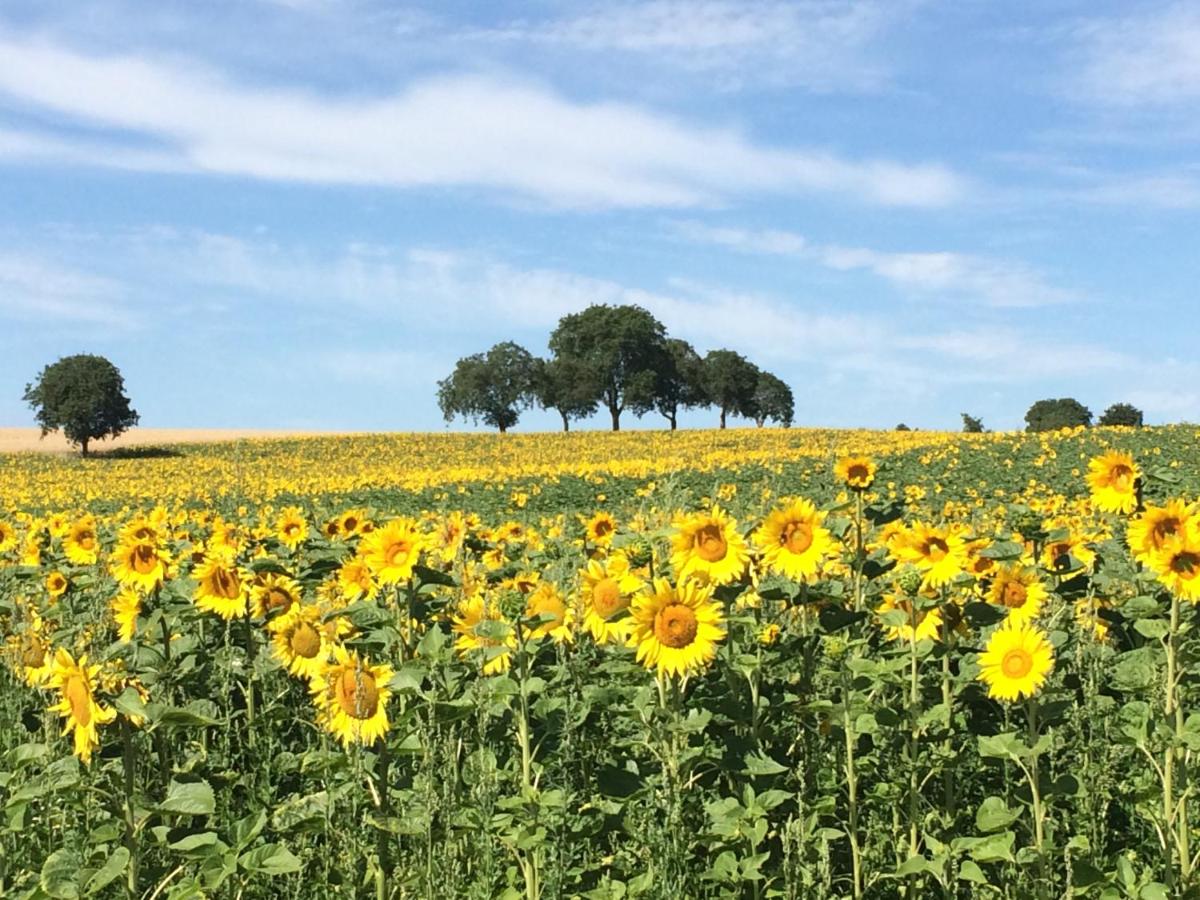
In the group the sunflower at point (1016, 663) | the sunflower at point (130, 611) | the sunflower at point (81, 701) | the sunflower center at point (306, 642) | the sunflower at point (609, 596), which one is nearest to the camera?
the sunflower at point (81, 701)

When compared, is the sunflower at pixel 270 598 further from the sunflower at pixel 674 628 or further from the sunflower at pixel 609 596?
the sunflower at pixel 674 628

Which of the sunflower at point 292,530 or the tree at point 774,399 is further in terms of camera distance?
the tree at point 774,399

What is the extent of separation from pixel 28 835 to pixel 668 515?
10.1ft

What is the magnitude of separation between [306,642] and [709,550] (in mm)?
1951

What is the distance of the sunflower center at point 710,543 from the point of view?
169 inches

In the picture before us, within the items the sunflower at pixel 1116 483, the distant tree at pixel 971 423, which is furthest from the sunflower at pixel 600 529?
the distant tree at pixel 971 423

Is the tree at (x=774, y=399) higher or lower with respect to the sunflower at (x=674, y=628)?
higher

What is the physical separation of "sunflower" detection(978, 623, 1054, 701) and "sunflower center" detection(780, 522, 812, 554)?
844 mm

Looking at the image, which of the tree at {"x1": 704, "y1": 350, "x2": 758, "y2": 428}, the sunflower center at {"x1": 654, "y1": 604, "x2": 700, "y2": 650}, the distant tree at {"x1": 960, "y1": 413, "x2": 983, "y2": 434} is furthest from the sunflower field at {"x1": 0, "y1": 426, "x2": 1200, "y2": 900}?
the tree at {"x1": 704, "y1": 350, "x2": 758, "y2": 428}

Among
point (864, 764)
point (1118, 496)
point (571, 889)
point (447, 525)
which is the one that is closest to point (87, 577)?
point (447, 525)

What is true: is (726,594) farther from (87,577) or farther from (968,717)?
(87,577)

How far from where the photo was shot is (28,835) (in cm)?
450

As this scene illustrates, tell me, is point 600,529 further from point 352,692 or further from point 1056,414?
point 1056,414

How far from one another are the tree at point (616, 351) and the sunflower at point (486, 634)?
76398 mm
